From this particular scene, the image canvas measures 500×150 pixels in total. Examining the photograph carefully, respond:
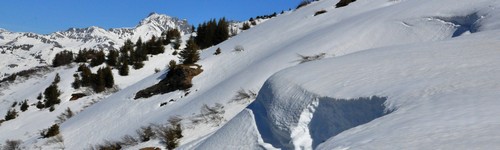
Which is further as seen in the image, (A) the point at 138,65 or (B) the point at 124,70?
(A) the point at 138,65

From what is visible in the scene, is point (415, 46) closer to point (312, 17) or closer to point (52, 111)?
point (312, 17)

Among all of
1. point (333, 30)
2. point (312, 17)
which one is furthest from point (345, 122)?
point (312, 17)

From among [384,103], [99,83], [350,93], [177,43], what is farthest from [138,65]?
[384,103]

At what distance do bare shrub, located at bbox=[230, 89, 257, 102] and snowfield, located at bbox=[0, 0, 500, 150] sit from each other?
0.67ft

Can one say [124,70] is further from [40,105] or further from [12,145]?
[12,145]

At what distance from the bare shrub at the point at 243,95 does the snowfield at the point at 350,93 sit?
0.20 m

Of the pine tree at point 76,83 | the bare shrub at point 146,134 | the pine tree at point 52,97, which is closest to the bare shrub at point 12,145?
the pine tree at point 52,97

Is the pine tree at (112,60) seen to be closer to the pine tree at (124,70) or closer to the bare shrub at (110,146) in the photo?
the pine tree at (124,70)

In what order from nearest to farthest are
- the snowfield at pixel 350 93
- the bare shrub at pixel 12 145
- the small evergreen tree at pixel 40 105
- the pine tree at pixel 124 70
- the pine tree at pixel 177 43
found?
the snowfield at pixel 350 93 → the bare shrub at pixel 12 145 → the small evergreen tree at pixel 40 105 → the pine tree at pixel 124 70 → the pine tree at pixel 177 43

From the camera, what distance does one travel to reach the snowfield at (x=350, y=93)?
449 centimetres

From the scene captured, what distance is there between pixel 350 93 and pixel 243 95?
605 centimetres

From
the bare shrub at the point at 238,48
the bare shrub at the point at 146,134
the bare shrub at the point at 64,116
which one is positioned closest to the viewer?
the bare shrub at the point at 146,134

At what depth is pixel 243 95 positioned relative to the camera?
12.0 m

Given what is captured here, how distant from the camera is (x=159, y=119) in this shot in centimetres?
1320
